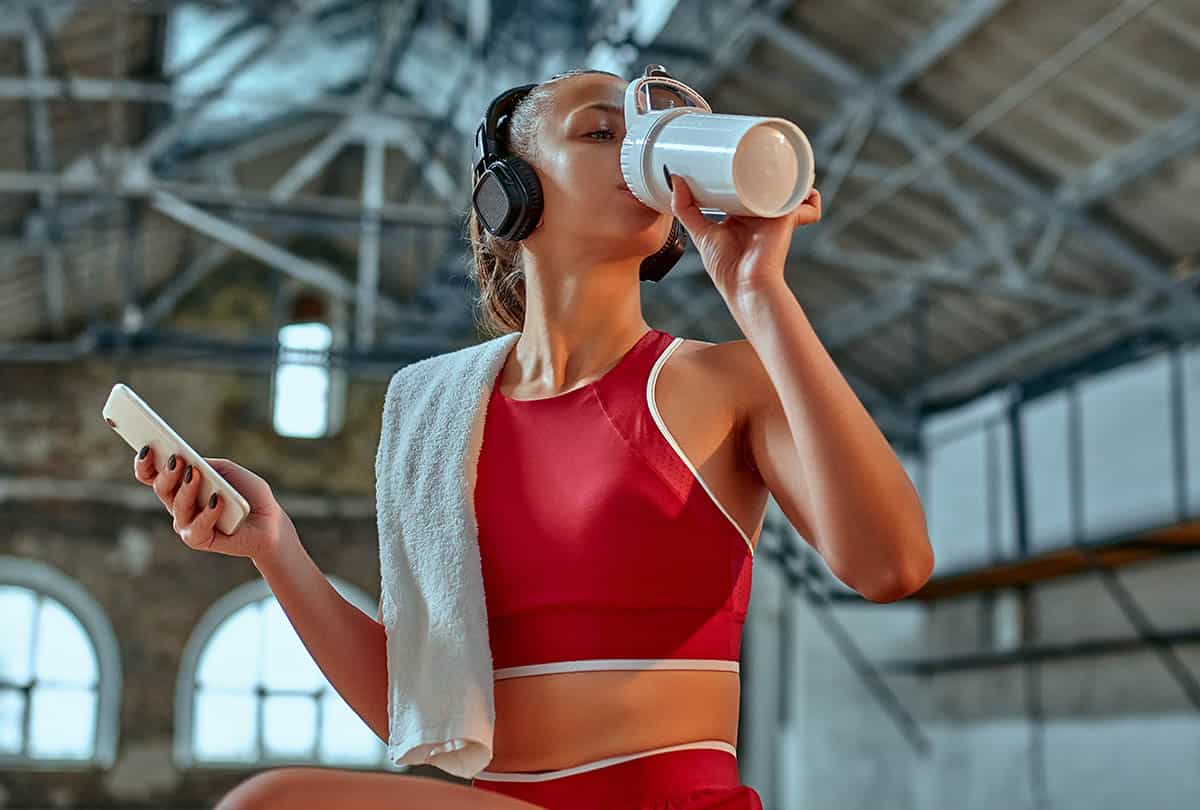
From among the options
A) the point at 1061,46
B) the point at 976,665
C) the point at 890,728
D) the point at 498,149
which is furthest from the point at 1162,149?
the point at 498,149

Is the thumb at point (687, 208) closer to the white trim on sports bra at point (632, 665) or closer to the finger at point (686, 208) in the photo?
the finger at point (686, 208)

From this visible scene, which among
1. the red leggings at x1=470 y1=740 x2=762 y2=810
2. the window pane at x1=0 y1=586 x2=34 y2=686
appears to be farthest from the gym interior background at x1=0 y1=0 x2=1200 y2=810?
the red leggings at x1=470 y1=740 x2=762 y2=810

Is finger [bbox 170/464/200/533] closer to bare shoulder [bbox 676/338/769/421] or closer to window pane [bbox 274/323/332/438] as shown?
bare shoulder [bbox 676/338/769/421]

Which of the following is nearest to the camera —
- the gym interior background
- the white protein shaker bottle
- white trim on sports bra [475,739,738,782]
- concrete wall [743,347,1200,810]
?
the white protein shaker bottle

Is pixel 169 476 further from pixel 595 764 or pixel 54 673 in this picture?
pixel 54 673

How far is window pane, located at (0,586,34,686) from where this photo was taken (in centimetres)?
1245

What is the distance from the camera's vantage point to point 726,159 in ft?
3.20

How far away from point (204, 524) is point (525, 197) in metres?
0.35

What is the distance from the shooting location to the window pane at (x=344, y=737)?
12898mm

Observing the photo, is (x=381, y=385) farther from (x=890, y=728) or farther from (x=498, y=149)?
(x=498, y=149)

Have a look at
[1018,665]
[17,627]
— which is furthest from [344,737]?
[1018,665]

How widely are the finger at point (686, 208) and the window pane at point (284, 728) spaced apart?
1244 centimetres

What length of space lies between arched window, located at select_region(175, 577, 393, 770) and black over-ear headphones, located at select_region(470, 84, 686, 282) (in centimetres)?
1191

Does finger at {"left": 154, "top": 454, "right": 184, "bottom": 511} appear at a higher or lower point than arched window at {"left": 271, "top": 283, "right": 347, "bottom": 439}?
lower
